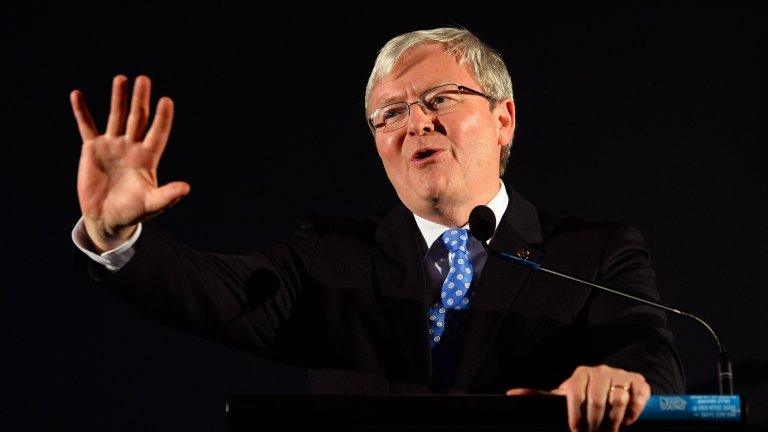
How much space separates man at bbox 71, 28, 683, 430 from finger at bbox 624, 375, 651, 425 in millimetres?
301

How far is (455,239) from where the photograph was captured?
1960 mm

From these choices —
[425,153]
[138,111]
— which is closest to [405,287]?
[425,153]

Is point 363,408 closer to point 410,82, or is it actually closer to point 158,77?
point 410,82

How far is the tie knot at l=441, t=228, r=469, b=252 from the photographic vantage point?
1944 millimetres

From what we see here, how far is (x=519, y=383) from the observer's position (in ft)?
5.82

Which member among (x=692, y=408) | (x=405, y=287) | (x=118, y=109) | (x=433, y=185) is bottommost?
(x=692, y=408)

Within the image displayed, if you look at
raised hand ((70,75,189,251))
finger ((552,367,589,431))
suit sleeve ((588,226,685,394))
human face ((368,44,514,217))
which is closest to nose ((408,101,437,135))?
human face ((368,44,514,217))

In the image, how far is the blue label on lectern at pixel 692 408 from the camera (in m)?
1.14

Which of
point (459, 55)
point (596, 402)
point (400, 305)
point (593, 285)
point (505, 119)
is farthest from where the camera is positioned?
point (505, 119)

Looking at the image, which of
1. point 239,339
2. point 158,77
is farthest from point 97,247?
point 158,77

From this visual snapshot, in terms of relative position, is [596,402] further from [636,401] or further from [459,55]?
[459,55]

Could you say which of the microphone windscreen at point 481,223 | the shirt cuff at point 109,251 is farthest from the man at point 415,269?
the microphone windscreen at point 481,223

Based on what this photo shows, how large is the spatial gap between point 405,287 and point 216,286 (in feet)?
1.20

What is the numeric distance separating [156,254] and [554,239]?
33.0 inches
